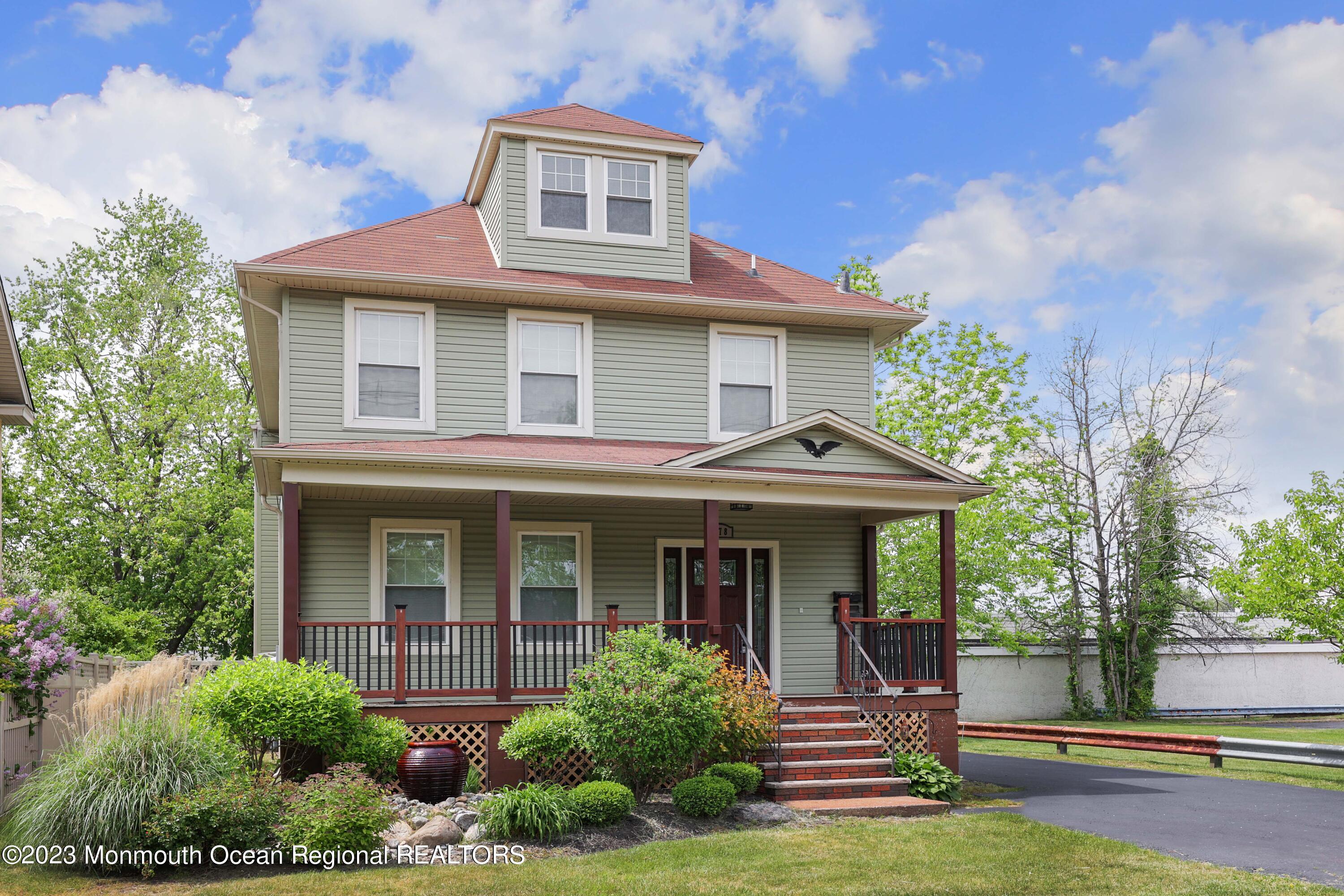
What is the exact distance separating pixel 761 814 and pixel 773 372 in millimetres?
7191

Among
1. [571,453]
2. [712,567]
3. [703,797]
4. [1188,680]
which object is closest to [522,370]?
[571,453]

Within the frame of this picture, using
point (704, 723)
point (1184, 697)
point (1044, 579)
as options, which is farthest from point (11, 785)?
point (1184, 697)

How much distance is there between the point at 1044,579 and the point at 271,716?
2139 centimetres

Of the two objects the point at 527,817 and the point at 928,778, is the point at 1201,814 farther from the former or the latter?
the point at 527,817

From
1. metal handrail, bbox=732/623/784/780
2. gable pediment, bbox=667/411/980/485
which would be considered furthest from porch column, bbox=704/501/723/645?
gable pediment, bbox=667/411/980/485

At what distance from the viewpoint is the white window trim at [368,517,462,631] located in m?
14.2

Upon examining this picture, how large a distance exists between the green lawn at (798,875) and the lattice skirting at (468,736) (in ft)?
11.1

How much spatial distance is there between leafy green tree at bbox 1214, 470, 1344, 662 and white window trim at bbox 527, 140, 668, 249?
10.9m

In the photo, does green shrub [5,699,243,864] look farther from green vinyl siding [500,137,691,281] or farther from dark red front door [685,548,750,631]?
green vinyl siding [500,137,691,281]

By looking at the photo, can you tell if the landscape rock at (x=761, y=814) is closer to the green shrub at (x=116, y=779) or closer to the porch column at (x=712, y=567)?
the porch column at (x=712, y=567)

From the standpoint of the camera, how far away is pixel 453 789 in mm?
11461

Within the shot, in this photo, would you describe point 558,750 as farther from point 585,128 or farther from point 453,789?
point 585,128

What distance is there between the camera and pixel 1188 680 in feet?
97.9

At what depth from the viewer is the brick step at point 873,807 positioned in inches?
448
